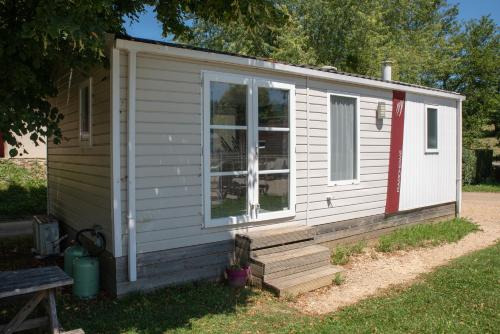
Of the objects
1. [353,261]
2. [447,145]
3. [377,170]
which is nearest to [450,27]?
[447,145]

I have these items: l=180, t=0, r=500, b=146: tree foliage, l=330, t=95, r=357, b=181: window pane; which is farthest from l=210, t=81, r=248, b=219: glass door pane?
l=180, t=0, r=500, b=146: tree foliage

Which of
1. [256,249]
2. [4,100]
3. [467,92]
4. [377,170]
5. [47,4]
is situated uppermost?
[467,92]

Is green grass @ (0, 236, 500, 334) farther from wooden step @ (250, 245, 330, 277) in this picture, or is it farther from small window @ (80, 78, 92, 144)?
small window @ (80, 78, 92, 144)

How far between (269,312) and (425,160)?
561 cm

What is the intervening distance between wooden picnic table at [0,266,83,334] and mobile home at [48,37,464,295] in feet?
3.23

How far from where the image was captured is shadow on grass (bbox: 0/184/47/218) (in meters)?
10.2

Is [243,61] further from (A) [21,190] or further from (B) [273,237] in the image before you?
(A) [21,190]

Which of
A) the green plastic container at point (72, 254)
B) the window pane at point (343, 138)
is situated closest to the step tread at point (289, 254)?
the window pane at point (343, 138)

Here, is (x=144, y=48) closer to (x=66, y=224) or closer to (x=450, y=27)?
(x=66, y=224)

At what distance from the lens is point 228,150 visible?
5.46 meters

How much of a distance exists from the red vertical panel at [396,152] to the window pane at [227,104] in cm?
351

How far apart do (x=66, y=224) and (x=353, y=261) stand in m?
4.46

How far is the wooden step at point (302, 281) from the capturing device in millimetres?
4945

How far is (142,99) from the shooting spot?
478cm
